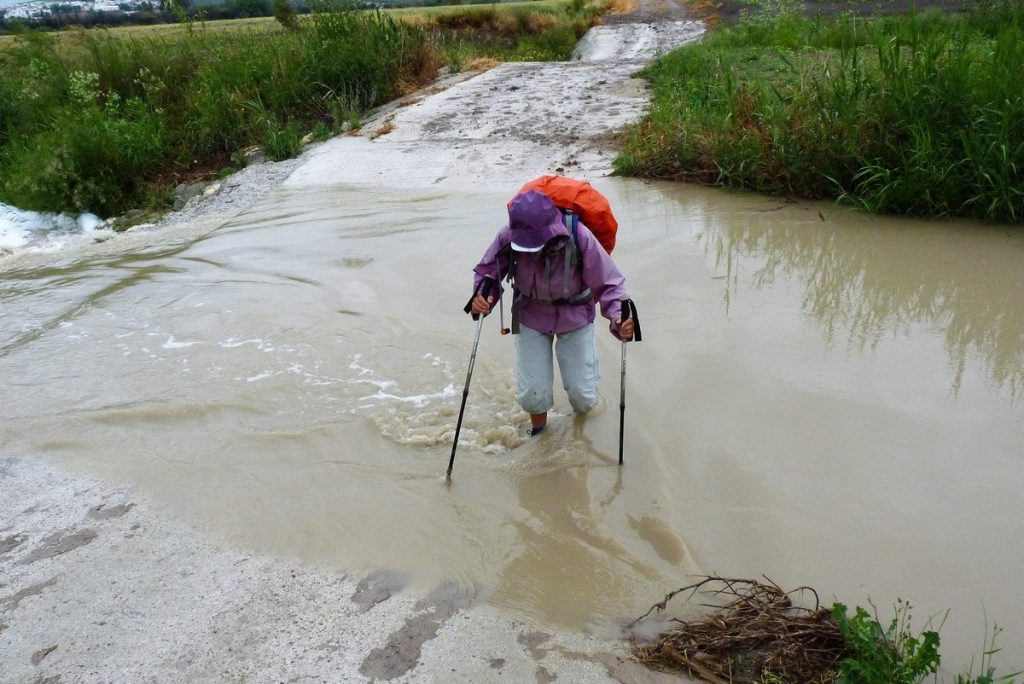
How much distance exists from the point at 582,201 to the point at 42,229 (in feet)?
29.9

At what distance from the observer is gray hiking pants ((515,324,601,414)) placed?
4.19 meters

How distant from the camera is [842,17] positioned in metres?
11.1

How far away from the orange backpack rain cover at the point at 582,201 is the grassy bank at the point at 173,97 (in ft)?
27.1

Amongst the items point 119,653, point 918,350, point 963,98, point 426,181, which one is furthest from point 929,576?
point 426,181

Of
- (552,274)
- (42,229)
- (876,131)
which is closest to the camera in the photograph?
(552,274)

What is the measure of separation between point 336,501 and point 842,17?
409 inches

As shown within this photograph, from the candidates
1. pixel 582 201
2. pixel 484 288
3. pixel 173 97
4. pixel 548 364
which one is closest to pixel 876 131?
pixel 582 201

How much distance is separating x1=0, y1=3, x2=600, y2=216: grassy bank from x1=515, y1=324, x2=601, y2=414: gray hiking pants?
8127 millimetres

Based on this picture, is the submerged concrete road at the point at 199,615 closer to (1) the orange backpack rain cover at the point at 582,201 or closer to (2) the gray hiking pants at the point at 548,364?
(2) the gray hiking pants at the point at 548,364

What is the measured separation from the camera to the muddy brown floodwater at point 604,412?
3361mm

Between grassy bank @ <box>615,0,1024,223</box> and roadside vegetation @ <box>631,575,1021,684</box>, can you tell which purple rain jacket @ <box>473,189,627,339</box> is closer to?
roadside vegetation @ <box>631,575,1021,684</box>

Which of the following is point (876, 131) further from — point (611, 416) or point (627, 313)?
point (627, 313)

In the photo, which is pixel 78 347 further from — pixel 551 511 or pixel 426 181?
pixel 426 181

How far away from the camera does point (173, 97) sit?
1269cm
